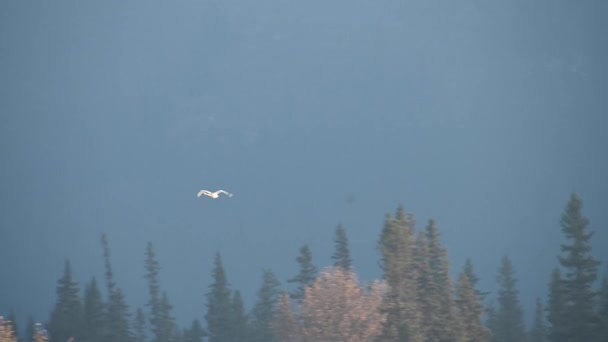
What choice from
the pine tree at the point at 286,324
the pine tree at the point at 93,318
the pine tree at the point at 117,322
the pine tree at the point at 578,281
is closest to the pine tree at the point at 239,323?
the pine tree at the point at 117,322

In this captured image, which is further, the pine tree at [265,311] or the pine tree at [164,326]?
the pine tree at [164,326]

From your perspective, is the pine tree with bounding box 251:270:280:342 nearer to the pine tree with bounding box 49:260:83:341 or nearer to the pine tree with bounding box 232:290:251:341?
the pine tree with bounding box 232:290:251:341

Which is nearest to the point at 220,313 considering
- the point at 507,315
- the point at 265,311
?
the point at 265,311

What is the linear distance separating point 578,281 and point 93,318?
32.3 metres

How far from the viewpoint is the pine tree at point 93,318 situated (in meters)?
58.4

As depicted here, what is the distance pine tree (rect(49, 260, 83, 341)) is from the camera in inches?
2327

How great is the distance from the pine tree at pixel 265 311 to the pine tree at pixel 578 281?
2241 cm

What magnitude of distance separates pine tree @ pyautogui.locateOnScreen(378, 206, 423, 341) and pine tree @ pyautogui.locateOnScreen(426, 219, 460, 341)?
133 cm

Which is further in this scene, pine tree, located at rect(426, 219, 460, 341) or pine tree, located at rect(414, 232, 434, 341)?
pine tree, located at rect(414, 232, 434, 341)

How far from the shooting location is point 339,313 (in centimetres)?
4072

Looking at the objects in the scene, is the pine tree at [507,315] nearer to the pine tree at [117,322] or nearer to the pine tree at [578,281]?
the pine tree at [578,281]

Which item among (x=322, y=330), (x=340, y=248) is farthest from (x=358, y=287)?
(x=340, y=248)

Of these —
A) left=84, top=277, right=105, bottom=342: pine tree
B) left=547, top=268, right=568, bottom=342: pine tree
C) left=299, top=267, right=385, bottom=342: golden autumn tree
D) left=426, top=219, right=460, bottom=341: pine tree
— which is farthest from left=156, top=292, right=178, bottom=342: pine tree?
left=547, top=268, right=568, bottom=342: pine tree

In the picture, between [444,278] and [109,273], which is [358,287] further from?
[109,273]
